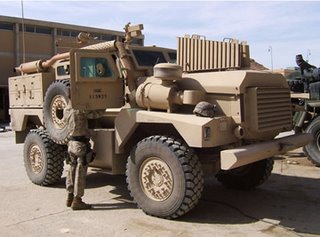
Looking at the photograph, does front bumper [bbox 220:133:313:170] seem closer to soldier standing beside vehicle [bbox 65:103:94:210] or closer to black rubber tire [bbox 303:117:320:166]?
soldier standing beside vehicle [bbox 65:103:94:210]

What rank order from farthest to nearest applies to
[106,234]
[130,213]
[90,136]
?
1. [90,136]
2. [130,213]
3. [106,234]

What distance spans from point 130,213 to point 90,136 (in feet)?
4.52

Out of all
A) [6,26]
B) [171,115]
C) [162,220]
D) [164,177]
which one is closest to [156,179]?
[164,177]

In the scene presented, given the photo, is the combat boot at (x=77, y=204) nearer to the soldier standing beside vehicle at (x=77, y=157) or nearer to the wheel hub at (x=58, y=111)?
the soldier standing beside vehicle at (x=77, y=157)

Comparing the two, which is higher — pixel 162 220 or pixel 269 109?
pixel 269 109

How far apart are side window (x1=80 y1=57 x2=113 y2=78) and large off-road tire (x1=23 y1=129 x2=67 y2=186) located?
1840mm

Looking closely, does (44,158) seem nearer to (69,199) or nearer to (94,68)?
(69,199)

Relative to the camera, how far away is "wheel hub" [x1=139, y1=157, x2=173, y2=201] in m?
5.92

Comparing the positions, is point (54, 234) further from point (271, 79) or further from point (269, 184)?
point (269, 184)

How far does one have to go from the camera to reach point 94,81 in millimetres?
6930

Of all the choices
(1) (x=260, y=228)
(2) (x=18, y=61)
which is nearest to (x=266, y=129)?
(1) (x=260, y=228)

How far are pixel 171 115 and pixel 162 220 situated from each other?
1317 mm

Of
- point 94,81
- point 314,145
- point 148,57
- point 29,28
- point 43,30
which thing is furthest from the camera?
point 43,30

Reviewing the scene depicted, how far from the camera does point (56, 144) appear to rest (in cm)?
820
